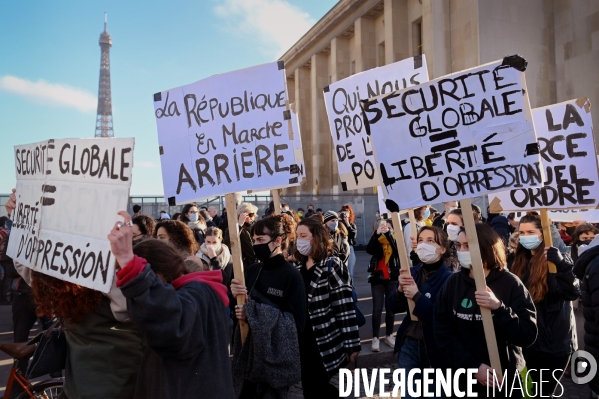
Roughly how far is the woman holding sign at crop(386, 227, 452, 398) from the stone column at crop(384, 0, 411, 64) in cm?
2519

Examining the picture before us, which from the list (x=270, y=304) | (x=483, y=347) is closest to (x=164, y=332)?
(x=270, y=304)

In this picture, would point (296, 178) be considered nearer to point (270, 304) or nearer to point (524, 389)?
point (270, 304)

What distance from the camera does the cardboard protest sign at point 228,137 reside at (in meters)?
Answer: 4.05

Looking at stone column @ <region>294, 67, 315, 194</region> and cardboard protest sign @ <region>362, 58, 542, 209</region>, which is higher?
stone column @ <region>294, 67, 315, 194</region>

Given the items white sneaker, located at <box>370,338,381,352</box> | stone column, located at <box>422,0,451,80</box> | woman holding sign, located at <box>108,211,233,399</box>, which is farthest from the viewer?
stone column, located at <box>422,0,451,80</box>

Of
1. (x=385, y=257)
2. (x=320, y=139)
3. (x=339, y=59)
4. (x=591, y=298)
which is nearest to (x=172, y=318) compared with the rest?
(x=591, y=298)

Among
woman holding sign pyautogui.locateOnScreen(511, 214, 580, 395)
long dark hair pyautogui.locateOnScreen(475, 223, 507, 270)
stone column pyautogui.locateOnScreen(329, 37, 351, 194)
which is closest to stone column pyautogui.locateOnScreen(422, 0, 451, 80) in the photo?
stone column pyautogui.locateOnScreen(329, 37, 351, 194)

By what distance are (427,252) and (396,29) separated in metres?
26.2

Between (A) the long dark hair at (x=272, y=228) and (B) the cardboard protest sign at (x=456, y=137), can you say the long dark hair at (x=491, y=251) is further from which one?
(A) the long dark hair at (x=272, y=228)

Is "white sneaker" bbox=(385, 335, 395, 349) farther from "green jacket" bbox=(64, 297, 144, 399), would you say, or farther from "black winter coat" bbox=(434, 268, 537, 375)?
"green jacket" bbox=(64, 297, 144, 399)

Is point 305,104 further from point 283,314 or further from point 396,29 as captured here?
point 283,314

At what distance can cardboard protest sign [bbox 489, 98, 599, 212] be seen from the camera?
4289mm

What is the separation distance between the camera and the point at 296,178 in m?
4.05

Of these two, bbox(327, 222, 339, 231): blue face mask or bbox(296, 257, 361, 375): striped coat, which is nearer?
bbox(296, 257, 361, 375): striped coat
